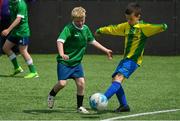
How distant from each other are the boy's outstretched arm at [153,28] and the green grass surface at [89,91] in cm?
110

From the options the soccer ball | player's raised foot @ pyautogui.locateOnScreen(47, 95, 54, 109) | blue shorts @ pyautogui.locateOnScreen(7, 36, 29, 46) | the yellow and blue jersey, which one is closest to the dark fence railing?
blue shorts @ pyautogui.locateOnScreen(7, 36, 29, 46)

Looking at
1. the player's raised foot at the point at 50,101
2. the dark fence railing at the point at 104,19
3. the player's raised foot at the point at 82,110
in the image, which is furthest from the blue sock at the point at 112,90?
the dark fence railing at the point at 104,19

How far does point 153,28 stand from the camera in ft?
29.2

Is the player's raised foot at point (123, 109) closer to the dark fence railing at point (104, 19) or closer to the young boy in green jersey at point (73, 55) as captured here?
the young boy in green jersey at point (73, 55)

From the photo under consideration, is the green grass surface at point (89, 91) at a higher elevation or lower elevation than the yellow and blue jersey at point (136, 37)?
lower

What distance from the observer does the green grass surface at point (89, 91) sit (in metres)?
8.48

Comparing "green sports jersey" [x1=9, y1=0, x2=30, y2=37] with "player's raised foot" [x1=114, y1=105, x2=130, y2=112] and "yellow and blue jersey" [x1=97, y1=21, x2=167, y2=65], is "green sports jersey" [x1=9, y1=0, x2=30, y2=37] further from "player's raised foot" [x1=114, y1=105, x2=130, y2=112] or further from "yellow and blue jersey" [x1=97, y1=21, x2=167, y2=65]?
"player's raised foot" [x1=114, y1=105, x2=130, y2=112]

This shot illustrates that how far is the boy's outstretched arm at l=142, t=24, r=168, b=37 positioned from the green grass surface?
1098 mm

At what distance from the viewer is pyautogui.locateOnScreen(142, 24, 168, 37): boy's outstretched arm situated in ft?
29.1

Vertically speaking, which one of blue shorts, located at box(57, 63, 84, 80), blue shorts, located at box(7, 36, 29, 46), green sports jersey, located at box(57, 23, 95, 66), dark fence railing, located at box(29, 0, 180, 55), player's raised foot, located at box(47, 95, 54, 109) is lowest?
dark fence railing, located at box(29, 0, 180, 55)

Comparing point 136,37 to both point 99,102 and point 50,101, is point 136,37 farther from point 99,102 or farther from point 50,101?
point 50,101

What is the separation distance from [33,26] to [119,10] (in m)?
2.74

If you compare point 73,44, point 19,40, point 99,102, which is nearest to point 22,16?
point 19,40

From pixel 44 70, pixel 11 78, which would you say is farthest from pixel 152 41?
pixel 11 78
